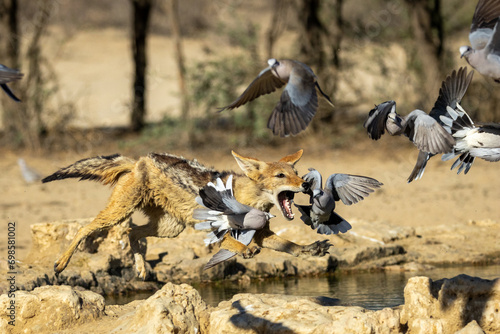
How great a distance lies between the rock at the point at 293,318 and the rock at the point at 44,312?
1017 mm

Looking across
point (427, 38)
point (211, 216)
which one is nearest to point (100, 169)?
point (211, 216)

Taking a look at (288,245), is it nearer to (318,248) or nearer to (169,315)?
(318,248)

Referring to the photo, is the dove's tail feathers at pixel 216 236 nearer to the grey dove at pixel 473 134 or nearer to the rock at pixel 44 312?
the rock at pixel 44 312

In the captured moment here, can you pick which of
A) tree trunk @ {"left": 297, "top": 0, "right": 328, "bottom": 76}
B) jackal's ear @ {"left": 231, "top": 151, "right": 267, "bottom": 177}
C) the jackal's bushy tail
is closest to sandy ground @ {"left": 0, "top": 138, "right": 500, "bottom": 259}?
tree trunk @ {"left": 297, "top": 0, "right": 328, "bottom": 76}

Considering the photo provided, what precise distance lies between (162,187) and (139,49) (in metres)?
11.0

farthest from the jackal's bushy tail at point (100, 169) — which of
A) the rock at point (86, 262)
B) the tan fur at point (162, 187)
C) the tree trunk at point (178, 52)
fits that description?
the tree trunk at point (178, 52)

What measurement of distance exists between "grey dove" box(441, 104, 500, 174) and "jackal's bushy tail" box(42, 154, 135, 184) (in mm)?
2965

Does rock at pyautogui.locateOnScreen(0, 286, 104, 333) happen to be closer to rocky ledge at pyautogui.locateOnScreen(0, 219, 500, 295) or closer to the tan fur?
the tan fur

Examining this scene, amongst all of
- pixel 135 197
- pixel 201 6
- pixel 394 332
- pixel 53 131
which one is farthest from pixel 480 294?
pixel 201 6

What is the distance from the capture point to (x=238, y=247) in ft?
18.4

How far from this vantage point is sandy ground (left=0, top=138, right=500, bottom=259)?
423 inches

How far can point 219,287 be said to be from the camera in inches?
305

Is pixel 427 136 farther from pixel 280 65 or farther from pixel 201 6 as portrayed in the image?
pixel 201 6

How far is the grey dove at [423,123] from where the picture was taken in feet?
16.1
